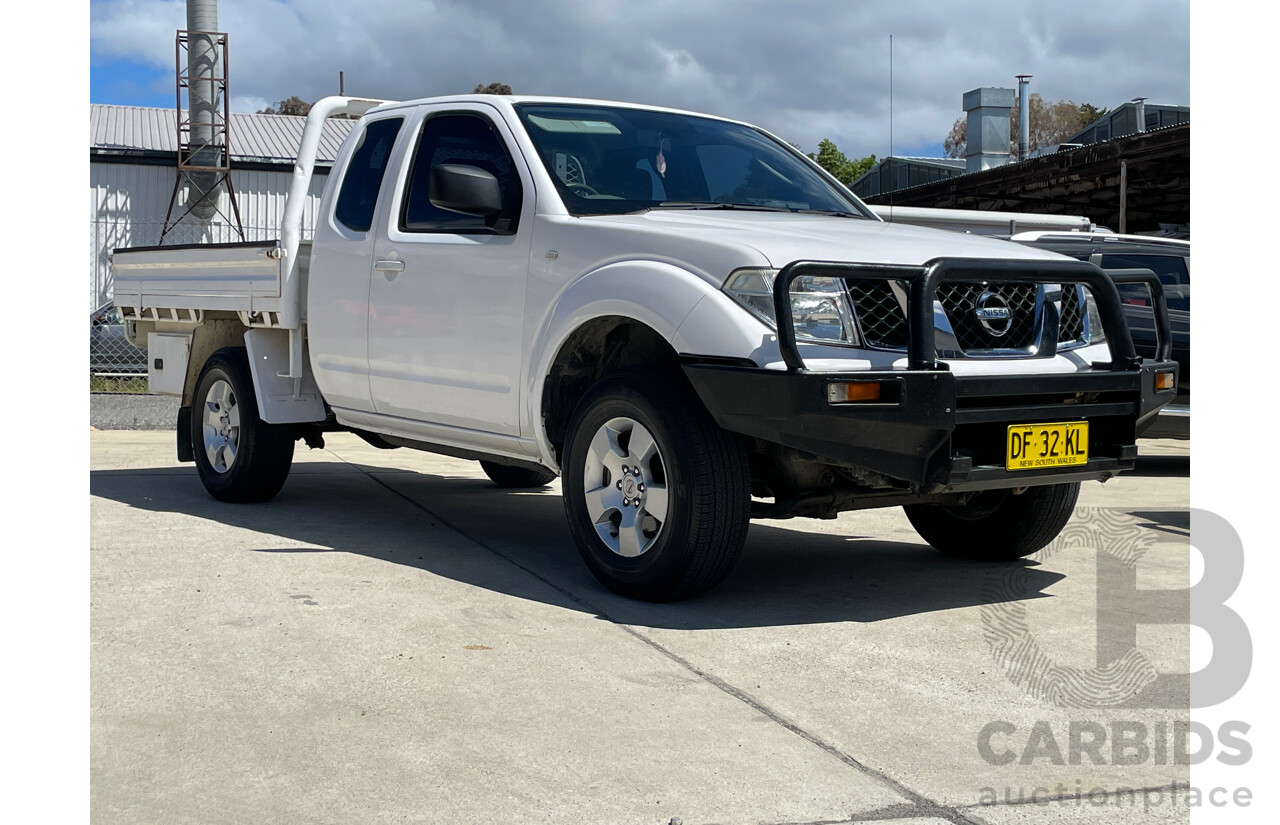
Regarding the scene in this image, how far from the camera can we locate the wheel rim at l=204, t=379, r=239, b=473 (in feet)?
24.1

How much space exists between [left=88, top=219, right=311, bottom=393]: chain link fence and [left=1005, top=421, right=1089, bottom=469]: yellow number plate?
10153 millimetres

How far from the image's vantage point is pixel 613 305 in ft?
16.4

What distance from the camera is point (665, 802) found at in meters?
3.07

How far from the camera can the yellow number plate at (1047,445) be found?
4.67m

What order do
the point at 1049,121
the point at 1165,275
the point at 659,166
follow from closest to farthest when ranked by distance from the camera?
the point at 659,166, the point at 1165,275, the point at 1049,121

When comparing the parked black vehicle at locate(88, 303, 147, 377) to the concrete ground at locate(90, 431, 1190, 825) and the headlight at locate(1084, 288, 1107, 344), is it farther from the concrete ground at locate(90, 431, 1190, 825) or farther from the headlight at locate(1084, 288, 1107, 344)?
the headlight at locate(1084, 288, 1107, 344)

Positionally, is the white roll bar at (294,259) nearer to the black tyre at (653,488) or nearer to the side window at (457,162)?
the side window at (457,162)

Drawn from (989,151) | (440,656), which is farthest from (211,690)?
(989,151)

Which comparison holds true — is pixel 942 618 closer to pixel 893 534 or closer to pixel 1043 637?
pixel 1043 637

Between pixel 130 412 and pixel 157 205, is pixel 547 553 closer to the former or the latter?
pixel 130 412

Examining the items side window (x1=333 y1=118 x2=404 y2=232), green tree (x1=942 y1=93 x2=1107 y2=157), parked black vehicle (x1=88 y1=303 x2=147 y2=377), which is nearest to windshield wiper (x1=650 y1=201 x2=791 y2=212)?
side window (x1=333 y1=118 x2=404 y2=232)

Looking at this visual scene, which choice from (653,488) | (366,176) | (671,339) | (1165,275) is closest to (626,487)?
(653,488)

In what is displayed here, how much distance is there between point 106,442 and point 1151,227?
1693 centimetres

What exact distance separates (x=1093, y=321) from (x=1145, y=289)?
14.8ft
